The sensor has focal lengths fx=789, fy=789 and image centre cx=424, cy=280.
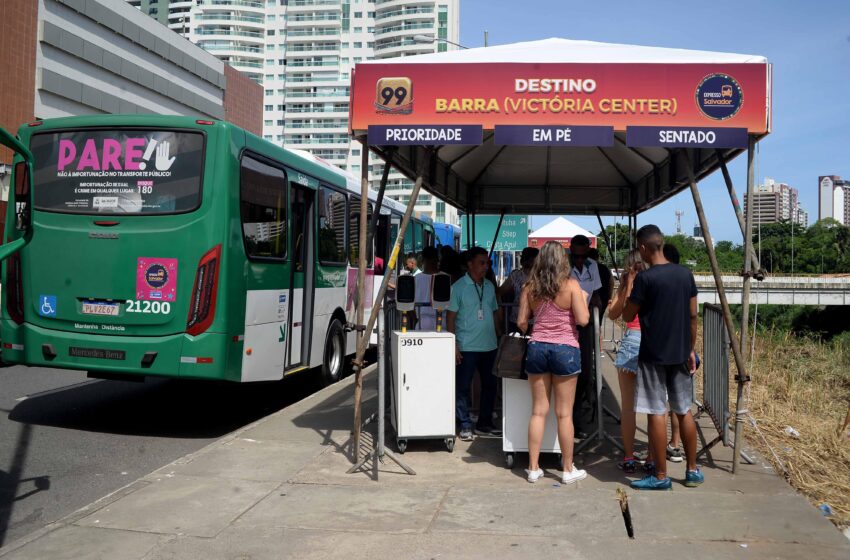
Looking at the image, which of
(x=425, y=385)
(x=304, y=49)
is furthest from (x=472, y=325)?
(x=304, y=49)

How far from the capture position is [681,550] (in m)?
4.73

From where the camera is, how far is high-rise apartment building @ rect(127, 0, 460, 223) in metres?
117

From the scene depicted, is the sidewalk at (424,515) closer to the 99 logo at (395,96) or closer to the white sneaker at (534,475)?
the white sneaker at (534,475)

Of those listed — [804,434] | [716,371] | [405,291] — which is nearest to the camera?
[405,291]

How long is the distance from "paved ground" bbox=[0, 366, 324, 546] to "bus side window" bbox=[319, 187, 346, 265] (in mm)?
2080

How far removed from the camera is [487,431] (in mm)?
7871

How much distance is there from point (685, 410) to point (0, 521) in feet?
16.5

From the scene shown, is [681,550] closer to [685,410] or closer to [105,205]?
[685,410]

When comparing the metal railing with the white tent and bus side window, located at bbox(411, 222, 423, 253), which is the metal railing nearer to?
bus side window, located at bbox(411, 222, 423, 253)

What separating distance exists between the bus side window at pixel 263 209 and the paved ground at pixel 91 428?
2.14 m

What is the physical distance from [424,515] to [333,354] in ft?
22.5

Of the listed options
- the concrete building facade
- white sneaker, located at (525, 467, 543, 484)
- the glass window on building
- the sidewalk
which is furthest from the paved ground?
the glass window on building

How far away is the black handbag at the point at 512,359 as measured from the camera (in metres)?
6.58

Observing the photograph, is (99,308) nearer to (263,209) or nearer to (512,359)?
(263,209)
